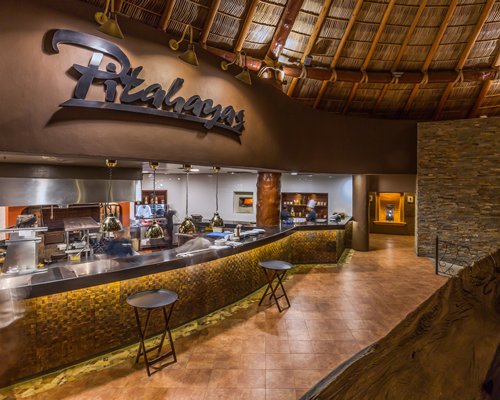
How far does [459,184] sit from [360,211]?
9.92 feet

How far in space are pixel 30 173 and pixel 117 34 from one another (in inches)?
136

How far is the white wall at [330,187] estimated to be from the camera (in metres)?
12.7

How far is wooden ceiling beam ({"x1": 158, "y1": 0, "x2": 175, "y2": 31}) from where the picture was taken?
18.6ft

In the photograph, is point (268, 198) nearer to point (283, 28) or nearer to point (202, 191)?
point (283, 28)

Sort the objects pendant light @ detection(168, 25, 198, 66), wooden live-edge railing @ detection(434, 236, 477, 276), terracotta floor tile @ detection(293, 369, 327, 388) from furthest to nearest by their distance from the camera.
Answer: wooden live-edge railing @ detection(434, 236, 477, 276) → pendant light @ detection(168, 25, 198, 66) → terracotta floor tile @ detection(293, 369, 327, 388)

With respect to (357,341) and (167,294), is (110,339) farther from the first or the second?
(357,341)

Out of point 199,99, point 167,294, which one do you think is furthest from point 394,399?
point 199,99

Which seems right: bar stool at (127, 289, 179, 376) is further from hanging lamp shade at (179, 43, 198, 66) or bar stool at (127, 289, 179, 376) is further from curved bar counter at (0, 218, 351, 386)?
hanging lamp shade at (179, 43, 198, 66)

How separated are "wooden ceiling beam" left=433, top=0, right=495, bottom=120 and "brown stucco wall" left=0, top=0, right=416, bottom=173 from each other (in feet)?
17.1

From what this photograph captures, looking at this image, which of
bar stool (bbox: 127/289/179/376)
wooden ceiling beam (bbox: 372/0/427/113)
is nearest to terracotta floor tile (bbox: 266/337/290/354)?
bar stool (bbox: 127/289/179/376)

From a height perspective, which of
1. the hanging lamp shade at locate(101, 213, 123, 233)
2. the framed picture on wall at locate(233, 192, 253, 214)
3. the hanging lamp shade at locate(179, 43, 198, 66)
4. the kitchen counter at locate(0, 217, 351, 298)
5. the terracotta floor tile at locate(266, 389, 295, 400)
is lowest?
the terracotta floor tile at locate(266, 389, 295, 400)

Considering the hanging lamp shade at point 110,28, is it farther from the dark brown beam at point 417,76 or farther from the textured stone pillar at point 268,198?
the dark brown beam at point 417,76

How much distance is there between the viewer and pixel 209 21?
6.34m

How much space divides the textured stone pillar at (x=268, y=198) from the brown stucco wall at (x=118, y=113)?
64cm
